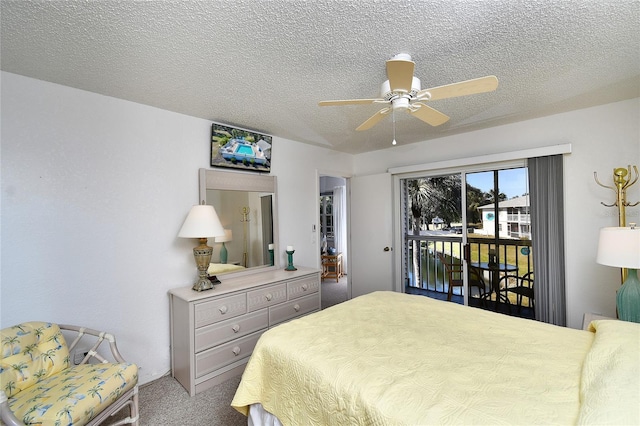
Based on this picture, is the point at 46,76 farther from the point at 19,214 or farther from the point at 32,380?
the point at 32,380

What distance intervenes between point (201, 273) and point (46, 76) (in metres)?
1.79

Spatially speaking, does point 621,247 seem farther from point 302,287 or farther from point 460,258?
point 302,287

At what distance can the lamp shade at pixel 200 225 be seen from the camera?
2357 mm

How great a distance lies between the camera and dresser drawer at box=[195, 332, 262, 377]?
7.44ft

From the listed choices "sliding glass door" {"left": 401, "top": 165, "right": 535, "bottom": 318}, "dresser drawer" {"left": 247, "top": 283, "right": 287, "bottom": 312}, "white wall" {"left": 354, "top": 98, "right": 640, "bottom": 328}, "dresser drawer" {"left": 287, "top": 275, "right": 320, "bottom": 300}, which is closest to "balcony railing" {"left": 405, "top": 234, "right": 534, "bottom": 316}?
"sliding glass door" {"left": 401, "top": 165, "right": 535, "bottom": 318}

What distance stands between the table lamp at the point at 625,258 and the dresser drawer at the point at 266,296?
2.59m

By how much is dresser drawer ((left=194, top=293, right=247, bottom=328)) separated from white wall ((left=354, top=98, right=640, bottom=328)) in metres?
3.17

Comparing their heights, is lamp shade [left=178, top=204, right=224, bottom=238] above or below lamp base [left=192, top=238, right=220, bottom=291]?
above

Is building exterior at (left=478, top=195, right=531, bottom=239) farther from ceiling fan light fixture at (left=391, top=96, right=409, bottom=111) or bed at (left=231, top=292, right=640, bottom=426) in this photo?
ceiling fan light fixture at (left=391, top=96, right=409, bottom=111)

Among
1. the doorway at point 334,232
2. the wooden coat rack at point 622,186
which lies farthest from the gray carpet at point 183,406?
the doorway at point 334,232

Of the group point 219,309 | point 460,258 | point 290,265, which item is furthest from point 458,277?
point 219,309

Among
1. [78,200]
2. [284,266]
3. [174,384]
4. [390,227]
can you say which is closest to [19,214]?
[78,200]

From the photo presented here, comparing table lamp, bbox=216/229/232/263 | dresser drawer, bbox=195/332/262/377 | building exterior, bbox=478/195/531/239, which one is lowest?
dresser drawer, bbox=195/332/262/377

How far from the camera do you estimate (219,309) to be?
2.37 meters
